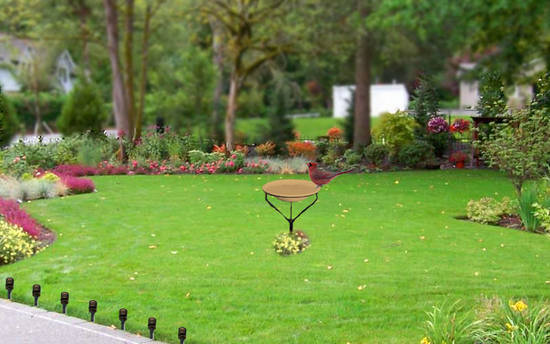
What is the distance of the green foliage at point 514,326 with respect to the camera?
673cm

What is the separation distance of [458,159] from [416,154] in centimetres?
126

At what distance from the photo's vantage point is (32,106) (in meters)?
45.9

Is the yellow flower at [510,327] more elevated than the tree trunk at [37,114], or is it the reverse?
the tree trunk at [37,114]

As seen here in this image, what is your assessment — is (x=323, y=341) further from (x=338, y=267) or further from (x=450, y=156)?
(x=450, y=156)

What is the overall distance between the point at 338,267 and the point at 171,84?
3006cm

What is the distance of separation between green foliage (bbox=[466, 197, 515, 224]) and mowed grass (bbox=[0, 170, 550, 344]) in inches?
14.9

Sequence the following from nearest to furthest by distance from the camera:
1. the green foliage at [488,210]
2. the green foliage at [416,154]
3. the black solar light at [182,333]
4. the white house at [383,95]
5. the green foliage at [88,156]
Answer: the black solar light at [182,333] < the green foliage at [488,210] < the green foliage at [416,154] < the green foliage at [88,156] < the white house at [383,95]

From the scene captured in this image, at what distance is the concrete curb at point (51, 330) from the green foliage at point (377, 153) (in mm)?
12934

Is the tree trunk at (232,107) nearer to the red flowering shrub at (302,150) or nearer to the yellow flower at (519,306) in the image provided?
the red flowering shrub at (302,150)

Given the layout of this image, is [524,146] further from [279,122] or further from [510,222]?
[279,122]

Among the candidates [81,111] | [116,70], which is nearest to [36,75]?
[81,111]

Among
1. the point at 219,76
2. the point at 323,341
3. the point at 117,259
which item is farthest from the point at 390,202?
the point at 219,76

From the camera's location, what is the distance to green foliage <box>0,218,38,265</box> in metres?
10.2

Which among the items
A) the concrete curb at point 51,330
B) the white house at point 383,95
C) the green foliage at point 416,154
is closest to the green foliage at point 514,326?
the concrete curb at point 51,330
